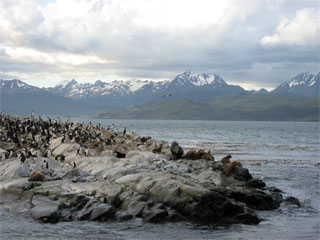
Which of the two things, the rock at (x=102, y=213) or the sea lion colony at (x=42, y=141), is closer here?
the rock at (x=102, y=213)

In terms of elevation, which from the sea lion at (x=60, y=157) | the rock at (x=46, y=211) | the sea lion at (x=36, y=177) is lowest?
the rock at (x=46, y=211)

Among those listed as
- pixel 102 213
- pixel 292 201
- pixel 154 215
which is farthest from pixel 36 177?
pixel 292 201

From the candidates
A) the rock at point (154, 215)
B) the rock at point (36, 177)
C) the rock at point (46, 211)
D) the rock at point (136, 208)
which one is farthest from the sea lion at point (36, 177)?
the rock at point (154, 215)

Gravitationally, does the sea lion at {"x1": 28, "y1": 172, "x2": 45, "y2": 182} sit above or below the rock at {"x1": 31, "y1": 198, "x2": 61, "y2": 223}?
above

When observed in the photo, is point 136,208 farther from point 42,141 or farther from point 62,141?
point 42,141

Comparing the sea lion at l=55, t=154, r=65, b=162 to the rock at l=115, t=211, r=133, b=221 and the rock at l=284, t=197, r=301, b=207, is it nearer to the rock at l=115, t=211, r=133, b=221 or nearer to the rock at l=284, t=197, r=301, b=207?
the rock at l=115, t=211, r=133, b=221

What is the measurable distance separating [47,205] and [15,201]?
8.34 feet

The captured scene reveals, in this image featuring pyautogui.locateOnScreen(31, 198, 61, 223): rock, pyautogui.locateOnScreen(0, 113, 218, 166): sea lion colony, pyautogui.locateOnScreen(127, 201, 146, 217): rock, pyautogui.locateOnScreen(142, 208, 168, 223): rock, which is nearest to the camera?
pyautogui.locateOnScreen(31, 198, 61, 223): rock

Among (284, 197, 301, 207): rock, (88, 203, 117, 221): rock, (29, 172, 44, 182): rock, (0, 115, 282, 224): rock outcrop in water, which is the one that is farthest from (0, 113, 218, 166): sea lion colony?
(284, 197, 301, 207): rock

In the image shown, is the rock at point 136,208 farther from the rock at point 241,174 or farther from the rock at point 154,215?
the rock at point 241,174

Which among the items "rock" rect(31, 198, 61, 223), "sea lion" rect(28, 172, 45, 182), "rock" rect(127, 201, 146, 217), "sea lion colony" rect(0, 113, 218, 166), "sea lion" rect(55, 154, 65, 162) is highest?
"sea lion colony" rect(0, 113, 218, 166)

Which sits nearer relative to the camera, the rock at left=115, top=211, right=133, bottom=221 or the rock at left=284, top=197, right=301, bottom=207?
the rock at left=115, top=211, right=133, bottom=221

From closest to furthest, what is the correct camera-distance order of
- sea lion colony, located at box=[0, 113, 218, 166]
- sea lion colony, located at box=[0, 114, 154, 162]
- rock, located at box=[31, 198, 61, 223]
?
rock, located at box=[31, 198, 61, 223], sea lion colony, located at box=[0, 114, 154, 162], sea lion colony, located at box=[0, 113, 218, 166]

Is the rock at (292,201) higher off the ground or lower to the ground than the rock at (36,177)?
lower
